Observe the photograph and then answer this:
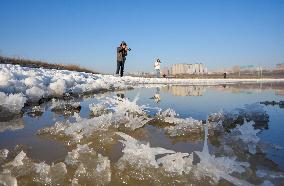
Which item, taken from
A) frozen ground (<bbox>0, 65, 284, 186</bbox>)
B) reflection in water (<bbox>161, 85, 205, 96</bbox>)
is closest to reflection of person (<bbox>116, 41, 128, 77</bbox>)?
reflection in water (<bbox>161, 85, 205, 96</bbox>)

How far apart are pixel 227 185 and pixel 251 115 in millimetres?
2159

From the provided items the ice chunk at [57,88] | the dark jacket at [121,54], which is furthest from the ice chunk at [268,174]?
the dark jacket at [121,54]

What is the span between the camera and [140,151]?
1.66 metres

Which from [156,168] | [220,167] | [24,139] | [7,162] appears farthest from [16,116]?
[220,167]

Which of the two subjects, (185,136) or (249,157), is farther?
(185,136)

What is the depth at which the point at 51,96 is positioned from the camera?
575 centimetres

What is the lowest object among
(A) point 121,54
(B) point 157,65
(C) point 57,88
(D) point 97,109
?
(D) point 97,109

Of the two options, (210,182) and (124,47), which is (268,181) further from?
(124,47)

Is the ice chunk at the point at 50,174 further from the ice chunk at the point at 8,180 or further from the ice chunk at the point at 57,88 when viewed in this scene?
the ice chunk at the point at 57,88

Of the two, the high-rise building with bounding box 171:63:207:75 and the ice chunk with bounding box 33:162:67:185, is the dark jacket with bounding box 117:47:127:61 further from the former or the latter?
the high-rise building with bounding box 171:63:207:75

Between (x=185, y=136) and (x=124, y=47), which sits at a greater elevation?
(x=124, y=47)

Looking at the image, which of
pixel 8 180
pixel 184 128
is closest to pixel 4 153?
pixel 8 180

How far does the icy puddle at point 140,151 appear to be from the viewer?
1521mm

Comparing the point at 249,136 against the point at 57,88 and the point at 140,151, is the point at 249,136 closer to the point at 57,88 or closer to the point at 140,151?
the point at 140,151
